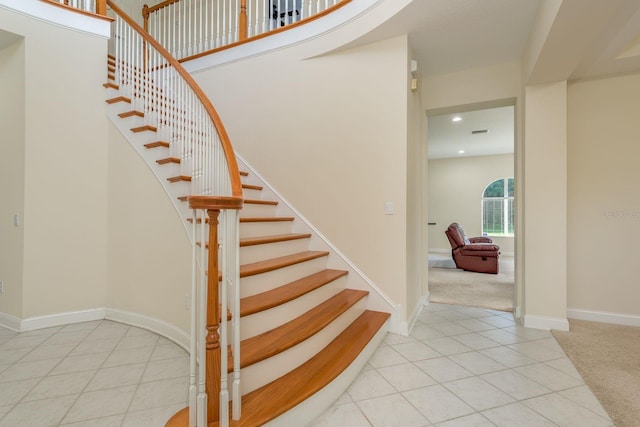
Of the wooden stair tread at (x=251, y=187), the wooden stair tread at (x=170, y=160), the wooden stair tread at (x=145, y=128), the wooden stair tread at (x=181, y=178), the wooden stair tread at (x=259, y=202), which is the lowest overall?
the wooden stair tread at (x=259, y=202)

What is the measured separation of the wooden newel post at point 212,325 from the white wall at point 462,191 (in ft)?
28.4

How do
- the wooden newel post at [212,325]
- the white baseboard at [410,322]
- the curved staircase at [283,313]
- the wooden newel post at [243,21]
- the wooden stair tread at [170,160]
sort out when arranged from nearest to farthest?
the wooden newel post at [212,325] < the curved staircase at [283,313] < the wooden stair tread at [170,160] < the white baseboard at [410,322] < the wooden newel post at [243,21]

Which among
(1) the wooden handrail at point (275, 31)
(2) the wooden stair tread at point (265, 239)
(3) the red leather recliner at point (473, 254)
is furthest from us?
(3) the red leather recliner at point (473, 254)

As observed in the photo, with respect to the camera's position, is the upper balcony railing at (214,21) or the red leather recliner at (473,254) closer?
the upper balcony railing at (214,21)

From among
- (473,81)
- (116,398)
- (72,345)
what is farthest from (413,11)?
(72,345)

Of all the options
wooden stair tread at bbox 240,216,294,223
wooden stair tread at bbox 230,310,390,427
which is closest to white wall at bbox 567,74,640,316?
wooden stair tread at bbox 230,310,390,427

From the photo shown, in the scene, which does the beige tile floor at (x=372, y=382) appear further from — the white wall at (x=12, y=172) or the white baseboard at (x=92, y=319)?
the white wall at (x=12, y=172)

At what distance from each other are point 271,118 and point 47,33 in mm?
2357

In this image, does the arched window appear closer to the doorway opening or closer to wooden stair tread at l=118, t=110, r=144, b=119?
the doorway opening

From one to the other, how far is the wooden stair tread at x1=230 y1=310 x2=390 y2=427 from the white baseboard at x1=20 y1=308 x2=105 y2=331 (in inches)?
99.3

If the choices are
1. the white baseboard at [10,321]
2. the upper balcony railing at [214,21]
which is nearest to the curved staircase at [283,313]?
the upper balcony railing at [214,21]

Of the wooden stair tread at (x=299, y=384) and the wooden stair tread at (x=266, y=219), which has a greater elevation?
the wooden stair tread at (x=266, y=219)

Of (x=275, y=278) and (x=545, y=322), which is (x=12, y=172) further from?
(x=545, y=322)

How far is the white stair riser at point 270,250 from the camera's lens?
2357mm
